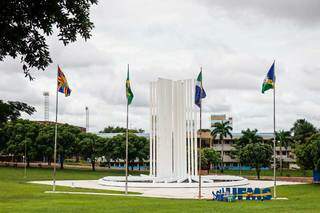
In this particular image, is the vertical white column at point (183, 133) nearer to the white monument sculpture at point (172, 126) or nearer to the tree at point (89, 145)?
the white monument sculpture at point (172, 126)

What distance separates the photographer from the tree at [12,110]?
335 inches

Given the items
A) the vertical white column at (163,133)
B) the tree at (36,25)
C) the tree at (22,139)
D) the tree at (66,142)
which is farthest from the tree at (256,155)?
the tree at (36,25)

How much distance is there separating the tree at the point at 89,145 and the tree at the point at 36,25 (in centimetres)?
7892

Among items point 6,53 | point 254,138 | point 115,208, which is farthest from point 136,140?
point 6,53

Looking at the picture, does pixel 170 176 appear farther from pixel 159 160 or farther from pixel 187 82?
pixel 187 82

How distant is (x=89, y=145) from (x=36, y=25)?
79.9 meters

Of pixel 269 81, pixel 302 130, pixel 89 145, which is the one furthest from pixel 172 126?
pixel 302 130

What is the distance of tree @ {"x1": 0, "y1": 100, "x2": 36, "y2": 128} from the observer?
8.51 m

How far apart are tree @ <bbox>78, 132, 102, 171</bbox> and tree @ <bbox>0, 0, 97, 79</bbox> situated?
259 feet

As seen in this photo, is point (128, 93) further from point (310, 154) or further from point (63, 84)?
point (310, 154)

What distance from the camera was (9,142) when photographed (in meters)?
87.4

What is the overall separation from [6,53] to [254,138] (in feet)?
278

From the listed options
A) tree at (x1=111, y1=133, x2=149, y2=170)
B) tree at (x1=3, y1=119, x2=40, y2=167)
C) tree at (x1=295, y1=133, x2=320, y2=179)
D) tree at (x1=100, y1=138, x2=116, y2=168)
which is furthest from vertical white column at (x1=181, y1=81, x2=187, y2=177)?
tree at (x1=3, y1=119, x2=40, y2=167)

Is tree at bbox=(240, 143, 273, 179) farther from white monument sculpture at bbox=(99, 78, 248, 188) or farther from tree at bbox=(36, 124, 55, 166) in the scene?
tree at bbox=(36, 124, 55, 166)
